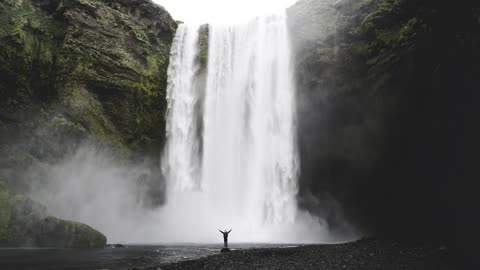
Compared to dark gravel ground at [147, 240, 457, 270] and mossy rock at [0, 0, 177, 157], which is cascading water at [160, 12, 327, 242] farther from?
dark gravel ground at [147, 240, 457, 270]

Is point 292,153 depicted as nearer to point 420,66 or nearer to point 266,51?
point 266,51

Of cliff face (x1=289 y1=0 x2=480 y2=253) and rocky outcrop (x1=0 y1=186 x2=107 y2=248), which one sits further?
rocky outcrop (x1=0 y1=186 x2=107 y2=248)

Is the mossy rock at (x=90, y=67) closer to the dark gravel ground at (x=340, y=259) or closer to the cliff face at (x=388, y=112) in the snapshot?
the cliff face at (x=388, y=112)

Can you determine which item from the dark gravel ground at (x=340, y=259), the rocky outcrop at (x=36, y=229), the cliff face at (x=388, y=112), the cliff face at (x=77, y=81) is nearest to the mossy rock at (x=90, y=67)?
the cliff face at (x=77, y=81)

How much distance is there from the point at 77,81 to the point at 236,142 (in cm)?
1460

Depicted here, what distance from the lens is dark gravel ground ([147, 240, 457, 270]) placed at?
14.2 m

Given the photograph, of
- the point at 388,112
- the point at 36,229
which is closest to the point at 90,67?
the point at 36,229

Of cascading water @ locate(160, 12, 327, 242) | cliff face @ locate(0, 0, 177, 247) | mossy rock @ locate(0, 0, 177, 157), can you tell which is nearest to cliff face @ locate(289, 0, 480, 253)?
cascading water @ locate(160, 12, 327, 242)

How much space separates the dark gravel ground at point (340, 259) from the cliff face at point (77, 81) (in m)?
19.7

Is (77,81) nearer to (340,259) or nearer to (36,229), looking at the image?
(36,229)

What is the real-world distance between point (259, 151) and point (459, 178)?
16.9 metres

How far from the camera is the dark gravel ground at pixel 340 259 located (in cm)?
1416

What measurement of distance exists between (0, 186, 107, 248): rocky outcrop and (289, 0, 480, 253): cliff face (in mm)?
18549

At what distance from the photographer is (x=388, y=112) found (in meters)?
31.4
